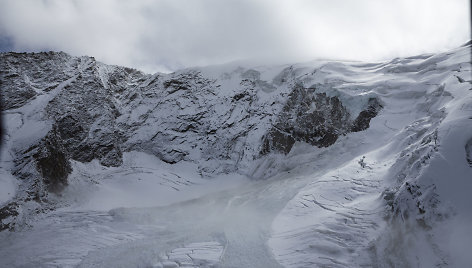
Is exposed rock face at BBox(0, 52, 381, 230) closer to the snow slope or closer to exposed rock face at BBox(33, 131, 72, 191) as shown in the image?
exposed rock face at BBox(33, 131, 72, 191)

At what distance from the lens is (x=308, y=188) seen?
2706 centimetres

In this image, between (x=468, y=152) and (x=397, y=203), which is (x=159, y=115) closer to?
(x=397, y=203)

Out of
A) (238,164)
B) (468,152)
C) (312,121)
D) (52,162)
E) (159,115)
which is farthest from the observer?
(159,115)

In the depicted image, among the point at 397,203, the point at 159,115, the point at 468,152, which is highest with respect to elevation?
the point at 159,115

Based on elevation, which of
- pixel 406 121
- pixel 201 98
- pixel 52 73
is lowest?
pixel 406 121

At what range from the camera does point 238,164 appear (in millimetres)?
37562

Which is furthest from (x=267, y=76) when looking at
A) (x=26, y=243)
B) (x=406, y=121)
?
(x=26, y=243)

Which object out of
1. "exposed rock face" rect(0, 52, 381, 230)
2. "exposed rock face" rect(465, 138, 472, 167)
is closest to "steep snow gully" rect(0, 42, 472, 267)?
"exposed rock face" rect(465, 138, 472, 167)

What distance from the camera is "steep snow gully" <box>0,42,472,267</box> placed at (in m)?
18.3

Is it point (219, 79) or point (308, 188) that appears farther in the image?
point (219, 79)

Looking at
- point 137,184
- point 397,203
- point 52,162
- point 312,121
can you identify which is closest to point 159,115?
point 137,184

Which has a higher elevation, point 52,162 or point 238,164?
point 52,162

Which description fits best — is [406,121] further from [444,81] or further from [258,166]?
[258,166]

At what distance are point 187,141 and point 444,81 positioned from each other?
81.8ft
